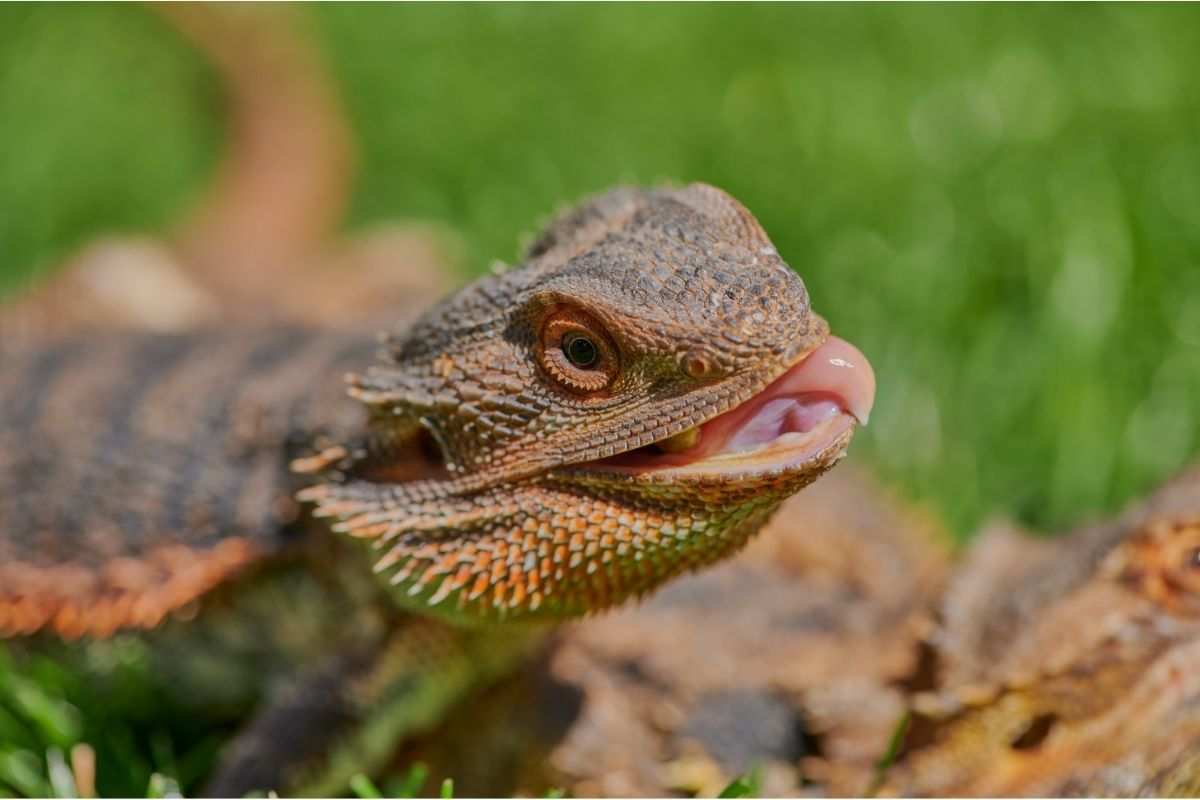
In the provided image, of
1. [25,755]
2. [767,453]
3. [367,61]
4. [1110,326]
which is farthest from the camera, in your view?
[367,61]

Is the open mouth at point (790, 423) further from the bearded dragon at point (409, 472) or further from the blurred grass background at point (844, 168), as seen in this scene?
the blurred grass background at point (844, 168)

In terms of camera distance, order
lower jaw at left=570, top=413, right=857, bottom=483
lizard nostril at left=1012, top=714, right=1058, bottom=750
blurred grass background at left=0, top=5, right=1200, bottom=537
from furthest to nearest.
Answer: blurred grass background at left=0, top=5, right=1200, bottom=537 → lizard nostril at left=1012, top=714, right=1058, bottom=750 → lower jaw at left=570, top=413, right=857, bottom=483

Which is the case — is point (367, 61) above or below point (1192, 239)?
above

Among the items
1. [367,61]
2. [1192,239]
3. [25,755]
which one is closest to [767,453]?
[25,755]

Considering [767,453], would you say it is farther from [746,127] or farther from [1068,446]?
[746,127]

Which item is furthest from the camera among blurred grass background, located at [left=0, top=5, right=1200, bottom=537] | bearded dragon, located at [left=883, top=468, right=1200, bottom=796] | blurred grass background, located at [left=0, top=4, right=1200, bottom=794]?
blurred grass background, located at [left=0, top=5, right=1200, bottom=537]

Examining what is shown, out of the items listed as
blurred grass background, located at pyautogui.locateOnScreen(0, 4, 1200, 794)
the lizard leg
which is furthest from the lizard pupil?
blurred grass background, located at pyautogui.locateOnScreen(0, 4, 1200, 794)

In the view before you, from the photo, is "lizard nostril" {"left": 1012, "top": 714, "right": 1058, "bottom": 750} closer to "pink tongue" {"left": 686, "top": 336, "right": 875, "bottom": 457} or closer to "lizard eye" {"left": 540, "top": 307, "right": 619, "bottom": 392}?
"pink tongue" {"left": 686, "top": 336, "right": 875, "bottom": 457}

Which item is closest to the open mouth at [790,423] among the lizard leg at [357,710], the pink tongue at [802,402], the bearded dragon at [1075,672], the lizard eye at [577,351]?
the pink tongue at [802,402]
